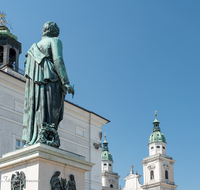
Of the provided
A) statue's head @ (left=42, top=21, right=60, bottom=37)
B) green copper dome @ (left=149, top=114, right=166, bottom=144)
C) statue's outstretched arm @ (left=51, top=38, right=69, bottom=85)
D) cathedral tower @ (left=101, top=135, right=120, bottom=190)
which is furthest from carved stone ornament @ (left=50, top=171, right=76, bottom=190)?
cathedral tower @ (left=101, top=135, right=120, bottom=190)

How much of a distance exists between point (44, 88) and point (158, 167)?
78.6 meters

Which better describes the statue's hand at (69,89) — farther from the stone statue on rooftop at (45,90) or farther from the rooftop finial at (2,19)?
the rooftop finial at (2,19)

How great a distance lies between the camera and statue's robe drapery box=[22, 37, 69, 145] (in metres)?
6.12

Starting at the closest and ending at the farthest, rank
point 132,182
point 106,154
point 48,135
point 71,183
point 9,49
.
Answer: point 71,183 → point 48,135 → point 9,49 → point 132,182 → point 106,154

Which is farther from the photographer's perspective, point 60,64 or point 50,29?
point 50,29

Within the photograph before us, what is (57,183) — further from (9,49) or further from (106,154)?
(106,154)

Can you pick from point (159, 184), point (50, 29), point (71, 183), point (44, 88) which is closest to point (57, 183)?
point (71, 183)

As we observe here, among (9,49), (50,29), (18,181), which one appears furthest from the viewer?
(9,49)

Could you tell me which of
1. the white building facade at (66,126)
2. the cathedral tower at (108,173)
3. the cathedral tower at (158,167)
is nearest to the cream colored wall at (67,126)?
the white building facade at (66,126)

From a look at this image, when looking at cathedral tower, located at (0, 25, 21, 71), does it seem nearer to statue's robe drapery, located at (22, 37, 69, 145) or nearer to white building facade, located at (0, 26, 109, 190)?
white building facade, located at (0, 26, 109, 190)

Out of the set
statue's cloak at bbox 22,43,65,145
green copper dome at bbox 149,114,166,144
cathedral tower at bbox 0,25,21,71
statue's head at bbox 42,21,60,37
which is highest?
green copper dome at bbox 149,114,166,144

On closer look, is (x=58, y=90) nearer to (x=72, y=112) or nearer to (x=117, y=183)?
(x=72, y=112)

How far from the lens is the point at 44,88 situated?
6.24 meters

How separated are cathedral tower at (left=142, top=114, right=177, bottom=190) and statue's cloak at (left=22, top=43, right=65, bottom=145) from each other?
77.4 meters
